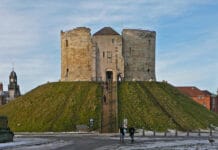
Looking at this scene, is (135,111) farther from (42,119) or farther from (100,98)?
(42,119)

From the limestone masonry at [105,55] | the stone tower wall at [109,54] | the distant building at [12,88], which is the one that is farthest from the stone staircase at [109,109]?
the distant building at [12,88]

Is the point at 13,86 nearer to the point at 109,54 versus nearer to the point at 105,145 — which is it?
the point at 109,54

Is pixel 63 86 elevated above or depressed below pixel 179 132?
above

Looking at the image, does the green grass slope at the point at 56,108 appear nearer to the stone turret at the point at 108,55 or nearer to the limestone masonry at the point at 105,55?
the limestone masonry at the point at 105,55

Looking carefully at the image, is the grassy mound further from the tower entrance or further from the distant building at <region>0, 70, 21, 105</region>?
the distant building at <region>0, 70, 21, 105</region>

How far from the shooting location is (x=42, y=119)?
255 feet

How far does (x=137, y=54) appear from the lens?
91625mm

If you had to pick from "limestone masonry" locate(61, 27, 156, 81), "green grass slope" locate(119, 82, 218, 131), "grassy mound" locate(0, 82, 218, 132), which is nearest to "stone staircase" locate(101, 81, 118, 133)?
A: "grassy mound" locate(0, 82, 218, 132)

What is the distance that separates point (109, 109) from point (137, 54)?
15298 millimetres

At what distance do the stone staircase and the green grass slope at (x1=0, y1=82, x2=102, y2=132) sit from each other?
910 mm

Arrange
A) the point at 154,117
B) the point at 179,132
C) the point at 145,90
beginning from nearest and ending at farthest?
1. the point at 179,132
2. the point at 154,117
3. the point at 145,90

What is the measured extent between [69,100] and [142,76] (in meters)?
15.0

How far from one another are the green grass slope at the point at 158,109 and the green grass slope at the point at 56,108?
14.4ft

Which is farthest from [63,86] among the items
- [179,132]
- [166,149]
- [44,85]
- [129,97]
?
[166,149]
